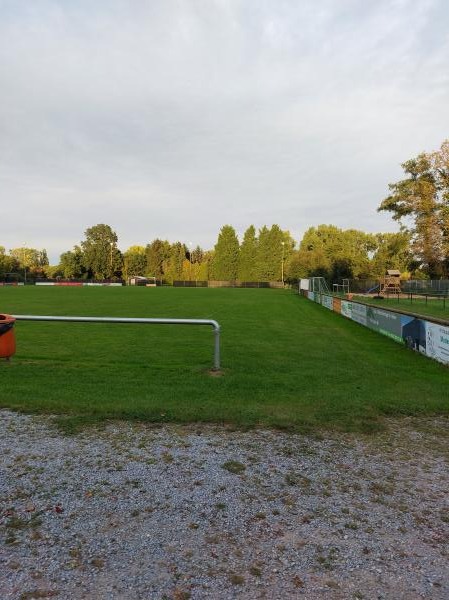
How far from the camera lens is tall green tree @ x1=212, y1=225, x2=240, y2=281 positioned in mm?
115250

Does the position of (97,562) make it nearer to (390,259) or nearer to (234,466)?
(234,466)

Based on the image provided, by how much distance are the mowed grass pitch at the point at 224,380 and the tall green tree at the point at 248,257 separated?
3906 inches

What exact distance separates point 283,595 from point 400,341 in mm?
11753

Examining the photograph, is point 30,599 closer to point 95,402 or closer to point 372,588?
point 372,588

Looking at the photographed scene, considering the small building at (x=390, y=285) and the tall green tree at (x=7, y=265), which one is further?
the tall green tree at (x=7, y=265)

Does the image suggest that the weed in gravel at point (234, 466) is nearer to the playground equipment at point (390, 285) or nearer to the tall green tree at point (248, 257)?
the playground equipment at point (390, 285)

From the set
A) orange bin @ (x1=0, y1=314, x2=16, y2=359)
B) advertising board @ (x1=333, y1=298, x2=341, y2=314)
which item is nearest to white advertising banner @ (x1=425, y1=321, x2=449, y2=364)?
orange bin @ (x1=0, y1=314, x2=16, y2=359)

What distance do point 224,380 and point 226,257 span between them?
10798 cm

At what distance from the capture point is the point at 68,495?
3.46m

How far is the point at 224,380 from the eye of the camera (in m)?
8.03

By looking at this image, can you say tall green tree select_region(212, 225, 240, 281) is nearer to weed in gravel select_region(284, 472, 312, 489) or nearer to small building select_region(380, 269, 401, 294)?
small building select_region(380, 269, 401, 294)

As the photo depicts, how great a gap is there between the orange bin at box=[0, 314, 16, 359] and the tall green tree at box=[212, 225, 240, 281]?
348 ft

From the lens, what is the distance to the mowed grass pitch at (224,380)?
19.1 ft

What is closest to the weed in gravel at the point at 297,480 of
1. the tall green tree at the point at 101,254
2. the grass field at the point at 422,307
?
the grass field at the point at 422,307
